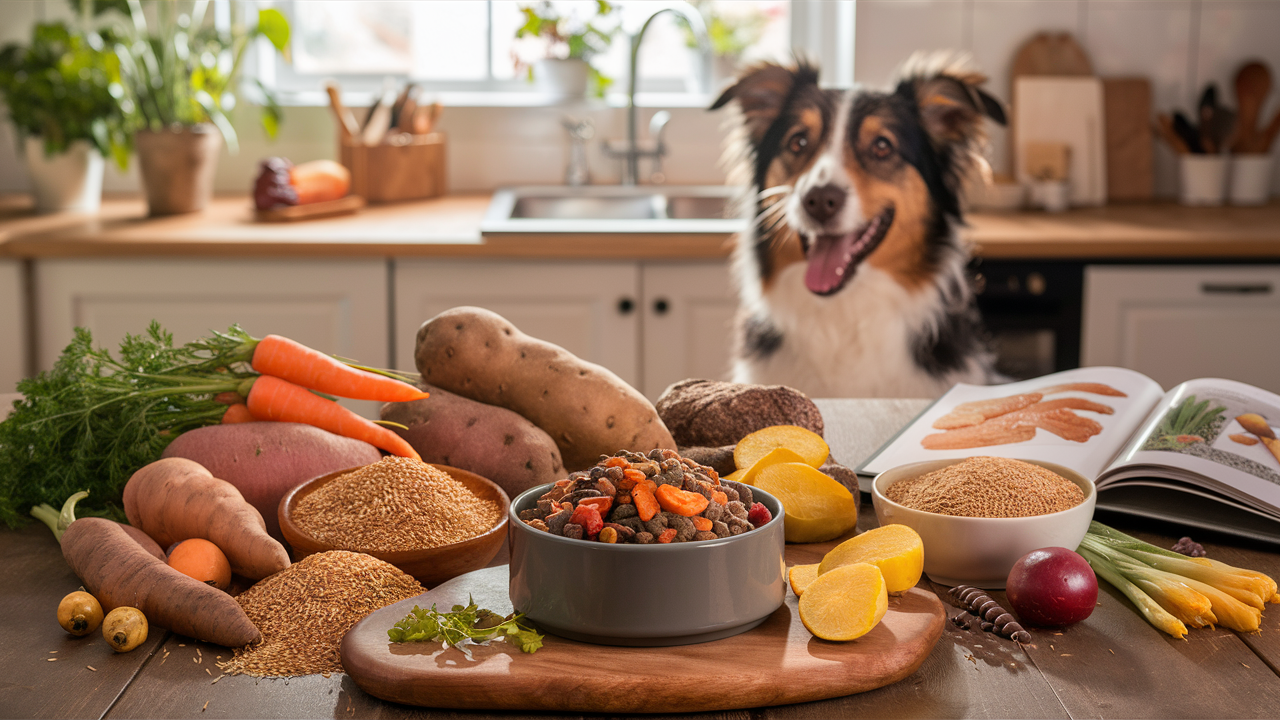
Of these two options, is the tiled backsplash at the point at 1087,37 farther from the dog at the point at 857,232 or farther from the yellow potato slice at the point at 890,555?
the yellow potato slice at the point at 890,555

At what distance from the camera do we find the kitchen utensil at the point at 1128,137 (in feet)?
9.76

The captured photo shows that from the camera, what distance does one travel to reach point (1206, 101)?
2.92 metres

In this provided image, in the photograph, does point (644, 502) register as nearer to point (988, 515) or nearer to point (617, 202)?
point (988, 515)

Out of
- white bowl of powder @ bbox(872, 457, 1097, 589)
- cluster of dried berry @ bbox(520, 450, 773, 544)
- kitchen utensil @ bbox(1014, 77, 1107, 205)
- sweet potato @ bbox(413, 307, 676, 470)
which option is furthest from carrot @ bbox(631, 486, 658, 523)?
kitchen utensil @ bbox(1014, 77, 1107, 205)

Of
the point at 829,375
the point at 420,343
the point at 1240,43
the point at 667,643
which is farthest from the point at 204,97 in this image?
the point at 1240,43

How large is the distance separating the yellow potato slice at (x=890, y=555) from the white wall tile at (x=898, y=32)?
93.7 inches

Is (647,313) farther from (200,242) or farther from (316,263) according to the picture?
(200,242)

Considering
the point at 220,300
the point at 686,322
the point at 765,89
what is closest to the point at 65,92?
the point at 220,300

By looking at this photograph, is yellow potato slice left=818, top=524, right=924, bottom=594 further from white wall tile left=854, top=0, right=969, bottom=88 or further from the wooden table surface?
white wall tile left=854, top=0, right=969, bottom=88

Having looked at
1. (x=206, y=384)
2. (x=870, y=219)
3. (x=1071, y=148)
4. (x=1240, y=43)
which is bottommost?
(x=206, y=384)

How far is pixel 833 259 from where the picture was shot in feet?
6.83

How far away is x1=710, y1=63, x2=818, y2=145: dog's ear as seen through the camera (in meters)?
1.99

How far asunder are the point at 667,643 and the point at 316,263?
1.87 m

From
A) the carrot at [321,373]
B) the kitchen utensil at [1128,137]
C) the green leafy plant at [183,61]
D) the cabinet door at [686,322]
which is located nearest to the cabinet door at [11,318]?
the green leafy plant at [183,61]
